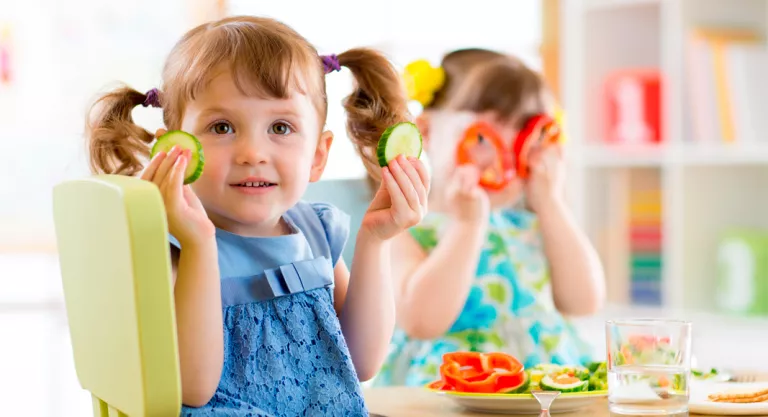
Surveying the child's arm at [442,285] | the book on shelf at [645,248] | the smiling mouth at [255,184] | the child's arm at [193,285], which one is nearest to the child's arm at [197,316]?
the child's arm at [193,285]

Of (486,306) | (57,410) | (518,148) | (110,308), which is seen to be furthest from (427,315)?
(57,410)

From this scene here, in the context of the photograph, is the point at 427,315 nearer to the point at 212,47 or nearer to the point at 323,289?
the point at 323,289

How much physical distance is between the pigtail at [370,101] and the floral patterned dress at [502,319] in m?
0.70

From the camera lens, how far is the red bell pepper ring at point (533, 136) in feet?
6.53

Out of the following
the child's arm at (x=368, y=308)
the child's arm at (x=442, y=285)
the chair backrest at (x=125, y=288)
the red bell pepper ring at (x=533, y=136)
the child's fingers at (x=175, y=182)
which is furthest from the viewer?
the red bell pepper ring at (x=533, y=136)

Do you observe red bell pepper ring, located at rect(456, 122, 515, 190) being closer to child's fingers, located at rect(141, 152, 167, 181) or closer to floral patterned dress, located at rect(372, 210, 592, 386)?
floral patterned dress, located at rect(372, 210, 592, 386)

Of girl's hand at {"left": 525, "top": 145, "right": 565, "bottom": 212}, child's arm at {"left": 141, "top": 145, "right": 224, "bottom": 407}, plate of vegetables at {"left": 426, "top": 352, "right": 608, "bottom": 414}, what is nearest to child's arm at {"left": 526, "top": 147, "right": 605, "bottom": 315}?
girl's hand at {"left": 525, "top": 145, "right": 565, "bottom": 212}

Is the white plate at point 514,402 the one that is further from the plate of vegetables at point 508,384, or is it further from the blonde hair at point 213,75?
the blonde hair at point 213,75

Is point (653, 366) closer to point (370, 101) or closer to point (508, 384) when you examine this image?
point (508, 384)

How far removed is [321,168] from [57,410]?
8.03ft

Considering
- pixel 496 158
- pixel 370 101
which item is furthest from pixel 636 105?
pixel 370 101

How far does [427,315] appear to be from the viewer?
1.89 m

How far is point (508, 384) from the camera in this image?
1.20 metres

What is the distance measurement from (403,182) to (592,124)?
2204 millimetres
